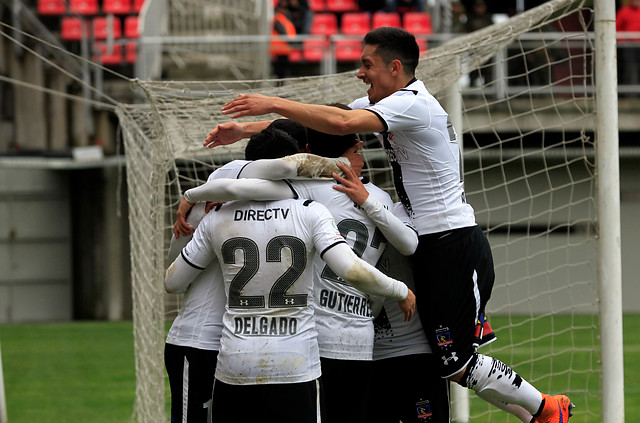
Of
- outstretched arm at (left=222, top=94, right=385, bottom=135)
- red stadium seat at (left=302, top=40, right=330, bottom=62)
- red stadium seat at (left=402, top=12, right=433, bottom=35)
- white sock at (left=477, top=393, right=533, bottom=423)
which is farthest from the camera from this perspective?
red stadium seat at (left=402, top=12, right=433, bottom=35)

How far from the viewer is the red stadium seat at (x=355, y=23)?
54.1 ft

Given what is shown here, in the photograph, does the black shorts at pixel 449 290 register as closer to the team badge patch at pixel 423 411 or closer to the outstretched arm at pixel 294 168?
the team badge patch at pixel 423 411

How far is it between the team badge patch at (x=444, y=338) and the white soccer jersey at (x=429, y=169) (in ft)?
1.45

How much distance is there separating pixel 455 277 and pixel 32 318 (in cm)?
1405

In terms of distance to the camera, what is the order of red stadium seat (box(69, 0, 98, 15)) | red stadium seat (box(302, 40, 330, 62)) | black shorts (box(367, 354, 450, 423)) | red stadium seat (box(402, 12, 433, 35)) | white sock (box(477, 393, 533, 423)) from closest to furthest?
black shorts (box(367, 354, 450, 423)), white sock (box(477, 393, 533, 423)), red stadium seat (box(302, 40, 330, 62)), red stadium seat (box(402, 12, 433, 35)), red stadium seat (box(69, 0, 98, 15))

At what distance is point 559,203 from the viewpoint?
1538 centimetres

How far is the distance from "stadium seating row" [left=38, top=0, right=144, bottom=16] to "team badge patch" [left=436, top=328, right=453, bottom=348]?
13.9 m

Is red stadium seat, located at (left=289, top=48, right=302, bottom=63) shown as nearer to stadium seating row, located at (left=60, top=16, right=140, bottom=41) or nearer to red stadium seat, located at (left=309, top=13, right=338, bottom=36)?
red stadium seat, located at (left=309, top=13, right=338, bottom=36)

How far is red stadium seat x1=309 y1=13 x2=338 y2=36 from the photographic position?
661 inches

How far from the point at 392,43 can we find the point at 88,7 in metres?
14.3

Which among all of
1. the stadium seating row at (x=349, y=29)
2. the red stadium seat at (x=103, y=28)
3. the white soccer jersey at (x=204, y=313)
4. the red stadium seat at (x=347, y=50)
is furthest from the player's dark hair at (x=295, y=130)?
the red stadium seat at (x=103, y=28)

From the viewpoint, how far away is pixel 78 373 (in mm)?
9836

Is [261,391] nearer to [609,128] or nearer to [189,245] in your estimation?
[189,245]

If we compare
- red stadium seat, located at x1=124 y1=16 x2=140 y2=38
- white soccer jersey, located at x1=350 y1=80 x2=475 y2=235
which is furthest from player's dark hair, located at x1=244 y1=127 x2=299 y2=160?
red stadium seat, located at x1=124 y1=16 x2=140 y2=38
